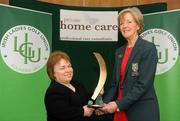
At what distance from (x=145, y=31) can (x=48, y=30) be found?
914mm

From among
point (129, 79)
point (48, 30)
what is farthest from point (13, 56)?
point (129, 79)

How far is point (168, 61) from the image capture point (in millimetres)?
3531

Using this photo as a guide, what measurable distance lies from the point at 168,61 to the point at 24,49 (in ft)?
4.28

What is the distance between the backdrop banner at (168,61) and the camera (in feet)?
11.5

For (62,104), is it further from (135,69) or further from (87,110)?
(135,69)

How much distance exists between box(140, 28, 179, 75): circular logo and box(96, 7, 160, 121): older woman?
3.90 feet

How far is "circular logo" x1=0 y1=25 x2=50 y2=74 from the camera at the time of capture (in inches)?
130

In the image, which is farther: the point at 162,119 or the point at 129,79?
the point at 162,119

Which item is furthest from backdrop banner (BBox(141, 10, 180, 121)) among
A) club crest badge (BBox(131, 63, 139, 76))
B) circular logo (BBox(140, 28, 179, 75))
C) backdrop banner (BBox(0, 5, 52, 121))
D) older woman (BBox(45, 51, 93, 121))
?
older woman (BBox(45, 51, 93, 121))

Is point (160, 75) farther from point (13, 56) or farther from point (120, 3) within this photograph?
point (13, 56)

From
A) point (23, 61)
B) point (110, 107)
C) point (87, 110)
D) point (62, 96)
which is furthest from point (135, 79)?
point (23, 61)

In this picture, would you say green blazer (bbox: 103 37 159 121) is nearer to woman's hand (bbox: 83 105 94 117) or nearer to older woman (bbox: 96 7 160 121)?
older woman (bbox: 96 7 160 121)

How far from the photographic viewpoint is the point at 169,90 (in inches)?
139

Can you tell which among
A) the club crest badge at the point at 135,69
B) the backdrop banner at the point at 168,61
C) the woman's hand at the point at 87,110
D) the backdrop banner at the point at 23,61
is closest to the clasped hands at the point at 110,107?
the woman's hand at the point at 87,110
